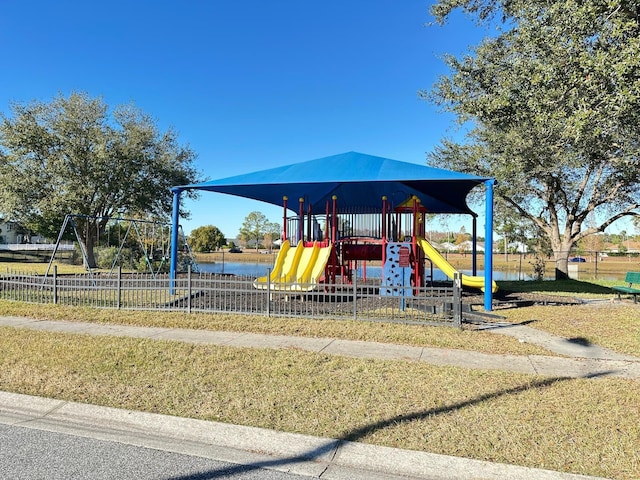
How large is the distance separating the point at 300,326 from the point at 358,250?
6202 millimetres

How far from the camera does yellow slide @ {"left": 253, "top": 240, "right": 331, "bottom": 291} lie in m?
11.6

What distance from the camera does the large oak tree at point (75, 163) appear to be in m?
23.5

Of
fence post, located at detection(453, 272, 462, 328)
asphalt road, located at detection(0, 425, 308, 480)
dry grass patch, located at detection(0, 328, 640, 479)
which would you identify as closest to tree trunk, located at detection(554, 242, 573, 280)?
fence post, located at detection(453, 272, 462, 328)

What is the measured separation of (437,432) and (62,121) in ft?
88.1

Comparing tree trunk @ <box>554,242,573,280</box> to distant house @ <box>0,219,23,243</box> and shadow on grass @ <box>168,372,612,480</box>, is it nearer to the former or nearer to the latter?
shadow on grass @ <box>168,372,612,480</box>

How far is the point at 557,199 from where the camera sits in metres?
22.8

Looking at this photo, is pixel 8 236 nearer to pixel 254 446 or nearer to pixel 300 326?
pixel 300 326

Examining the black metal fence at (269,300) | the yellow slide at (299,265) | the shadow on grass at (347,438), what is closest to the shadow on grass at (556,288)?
the black metal fence at (269,300)

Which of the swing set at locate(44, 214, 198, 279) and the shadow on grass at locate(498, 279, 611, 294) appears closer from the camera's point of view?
the swing set at locate(44, 214, 198, 279)

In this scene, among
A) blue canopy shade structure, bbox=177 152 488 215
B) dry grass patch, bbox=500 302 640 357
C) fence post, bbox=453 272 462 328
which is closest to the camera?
dry grass patch, bbox=500 302 640 357

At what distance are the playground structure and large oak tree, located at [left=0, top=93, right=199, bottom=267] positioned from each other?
14.7m

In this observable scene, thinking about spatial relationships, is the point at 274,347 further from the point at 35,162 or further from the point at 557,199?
the point at 35,162

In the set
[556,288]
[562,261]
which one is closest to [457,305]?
[556,288]

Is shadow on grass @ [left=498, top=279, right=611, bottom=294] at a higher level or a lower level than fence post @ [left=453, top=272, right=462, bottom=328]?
lower
